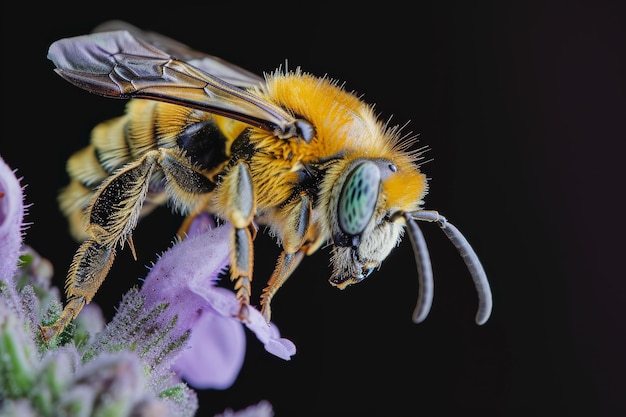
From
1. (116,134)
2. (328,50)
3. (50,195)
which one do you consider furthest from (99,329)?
(328,50)

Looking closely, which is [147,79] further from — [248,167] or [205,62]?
[205,62]

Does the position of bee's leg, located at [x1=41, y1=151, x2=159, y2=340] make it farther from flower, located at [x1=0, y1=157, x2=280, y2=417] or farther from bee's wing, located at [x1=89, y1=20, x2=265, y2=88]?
bee's wing, located at [x1=89, y1=20, x2=265, y2=88]

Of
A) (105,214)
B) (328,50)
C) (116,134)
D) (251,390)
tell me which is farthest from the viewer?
(328,50)

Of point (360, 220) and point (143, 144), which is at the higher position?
point (360, 220)

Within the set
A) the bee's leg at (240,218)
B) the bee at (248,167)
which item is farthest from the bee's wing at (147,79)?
the bee's leg at (240,218)

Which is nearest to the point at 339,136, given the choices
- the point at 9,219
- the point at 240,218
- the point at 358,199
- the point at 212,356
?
the point at 358,199

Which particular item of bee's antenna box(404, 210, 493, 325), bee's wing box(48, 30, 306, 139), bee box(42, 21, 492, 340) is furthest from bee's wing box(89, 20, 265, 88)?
bee's antenna box(404, 210, 493, 325)

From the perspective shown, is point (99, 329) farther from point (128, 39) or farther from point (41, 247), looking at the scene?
point (41, 247)
